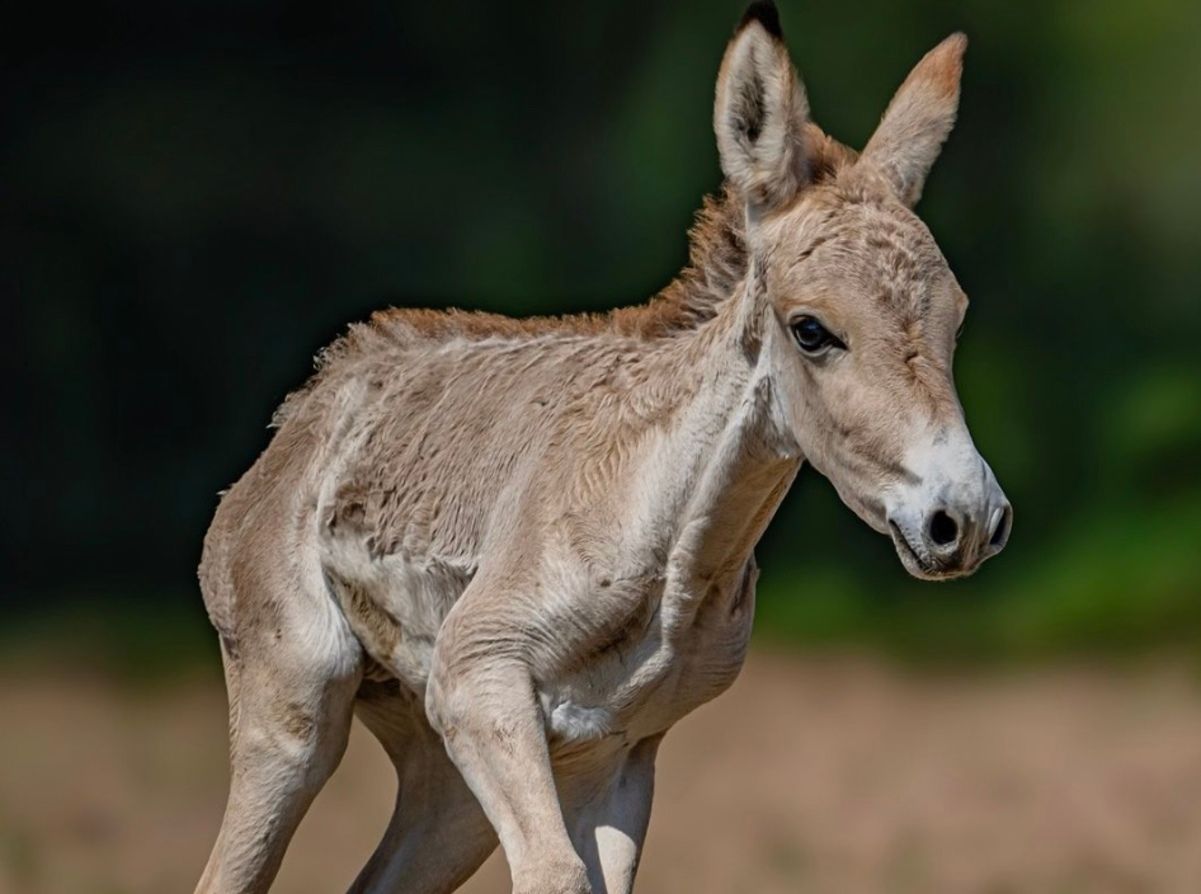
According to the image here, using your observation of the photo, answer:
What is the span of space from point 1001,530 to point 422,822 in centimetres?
229

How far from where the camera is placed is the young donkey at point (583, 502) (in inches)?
174

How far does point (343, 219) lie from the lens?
9492mm

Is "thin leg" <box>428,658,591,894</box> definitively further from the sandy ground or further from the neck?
the sandy ground

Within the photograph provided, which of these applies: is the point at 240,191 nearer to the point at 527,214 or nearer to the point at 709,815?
the point at 527,214

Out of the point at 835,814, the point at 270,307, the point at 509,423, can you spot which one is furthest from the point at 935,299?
the point at 270,307

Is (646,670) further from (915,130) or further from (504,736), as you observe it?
(915,130)

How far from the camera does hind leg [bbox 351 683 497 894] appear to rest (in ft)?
19.2

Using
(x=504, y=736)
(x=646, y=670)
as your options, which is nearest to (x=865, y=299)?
(x=646, y=670)

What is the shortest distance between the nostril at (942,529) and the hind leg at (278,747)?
2.00 metres

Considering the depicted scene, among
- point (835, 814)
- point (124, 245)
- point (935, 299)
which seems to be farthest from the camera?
point (124, 245)

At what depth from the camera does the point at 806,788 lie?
9109 mm

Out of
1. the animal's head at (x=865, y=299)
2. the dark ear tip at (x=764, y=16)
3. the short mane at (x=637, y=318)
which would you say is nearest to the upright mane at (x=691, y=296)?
the short mane at (x=637, y=318)

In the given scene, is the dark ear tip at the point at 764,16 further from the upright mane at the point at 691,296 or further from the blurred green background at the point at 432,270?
the blurred green background at the point at 432,270

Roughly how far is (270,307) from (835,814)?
10.1 feet
